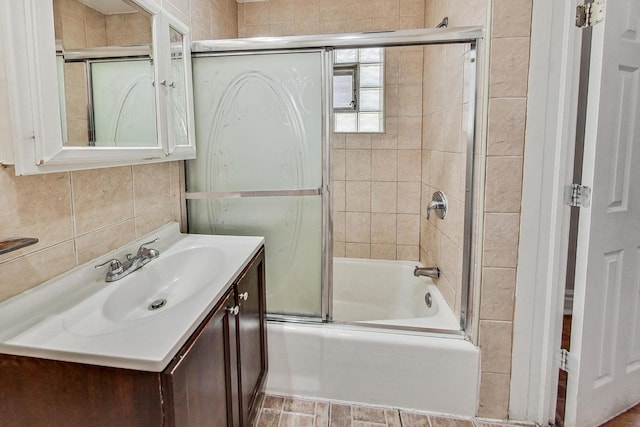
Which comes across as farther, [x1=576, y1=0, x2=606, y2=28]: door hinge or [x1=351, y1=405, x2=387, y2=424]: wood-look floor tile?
[x1=351, y1=405, x2=387, y2=424]: wood-look floor tile

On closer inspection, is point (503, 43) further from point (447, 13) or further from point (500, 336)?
point (500, 336)

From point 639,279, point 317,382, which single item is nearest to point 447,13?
point 639,279

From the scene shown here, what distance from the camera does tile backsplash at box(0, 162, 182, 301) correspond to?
3.29ft

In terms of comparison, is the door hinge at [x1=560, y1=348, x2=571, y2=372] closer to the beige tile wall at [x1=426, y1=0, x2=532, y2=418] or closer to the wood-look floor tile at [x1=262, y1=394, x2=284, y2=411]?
the beige tile wall at [x1=426, y1=0, x2=532, y2=418]

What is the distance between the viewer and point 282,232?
193 centimetres

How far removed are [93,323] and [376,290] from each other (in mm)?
2108

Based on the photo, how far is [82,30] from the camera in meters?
1.11

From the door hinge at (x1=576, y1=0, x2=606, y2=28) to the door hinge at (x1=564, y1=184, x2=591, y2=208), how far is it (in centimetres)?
65

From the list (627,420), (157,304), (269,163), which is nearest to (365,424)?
(157,304)

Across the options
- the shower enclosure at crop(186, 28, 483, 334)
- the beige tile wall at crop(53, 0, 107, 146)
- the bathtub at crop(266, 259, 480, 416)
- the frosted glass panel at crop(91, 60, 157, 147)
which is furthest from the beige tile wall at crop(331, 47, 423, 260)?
the beige tile wall at crop(53, 0, 107, 146)

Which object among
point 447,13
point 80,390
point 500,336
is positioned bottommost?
point 500,336

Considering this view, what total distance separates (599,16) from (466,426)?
5.97 ft

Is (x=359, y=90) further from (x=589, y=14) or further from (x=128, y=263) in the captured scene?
(x=128, y=263)

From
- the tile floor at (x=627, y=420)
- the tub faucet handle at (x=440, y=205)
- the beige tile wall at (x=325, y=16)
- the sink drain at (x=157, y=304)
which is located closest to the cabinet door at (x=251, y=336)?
the sink drain at (x=157, y=304)
